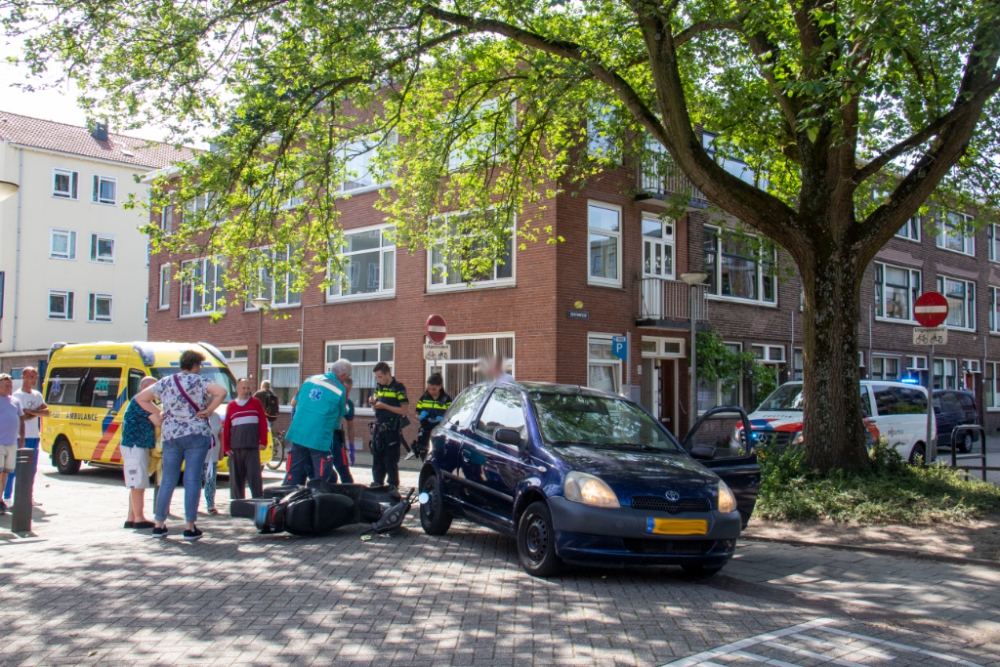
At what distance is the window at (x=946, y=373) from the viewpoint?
33562mm

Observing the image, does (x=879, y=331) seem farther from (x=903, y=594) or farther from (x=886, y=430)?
(x=903, y=594)

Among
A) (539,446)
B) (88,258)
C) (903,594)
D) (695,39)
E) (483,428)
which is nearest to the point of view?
(903,594)

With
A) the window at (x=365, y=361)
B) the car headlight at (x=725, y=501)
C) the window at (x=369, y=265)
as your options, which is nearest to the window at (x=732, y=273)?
the window at (x=369, y=265)

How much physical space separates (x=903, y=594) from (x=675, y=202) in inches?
383

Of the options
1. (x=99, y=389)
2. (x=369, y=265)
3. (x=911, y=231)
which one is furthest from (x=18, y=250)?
(x=911, y=231)

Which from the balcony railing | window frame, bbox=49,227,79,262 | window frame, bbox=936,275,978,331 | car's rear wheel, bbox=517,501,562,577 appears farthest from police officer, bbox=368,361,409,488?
window frame, bbox=49,227,79,262

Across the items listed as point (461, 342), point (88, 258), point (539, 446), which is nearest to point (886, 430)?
point (461, 342)

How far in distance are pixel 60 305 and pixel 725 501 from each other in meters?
40.9

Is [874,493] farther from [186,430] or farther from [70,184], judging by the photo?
[70,184]

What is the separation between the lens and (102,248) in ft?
140

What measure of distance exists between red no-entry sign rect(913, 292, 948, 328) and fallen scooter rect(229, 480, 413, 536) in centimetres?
804

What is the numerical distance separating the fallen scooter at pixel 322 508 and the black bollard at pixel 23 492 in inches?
82.9

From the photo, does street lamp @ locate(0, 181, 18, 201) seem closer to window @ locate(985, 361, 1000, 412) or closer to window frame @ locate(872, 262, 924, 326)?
window frame @ locate(872, 262, 924, 326)

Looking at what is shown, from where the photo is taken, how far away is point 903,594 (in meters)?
6.83
